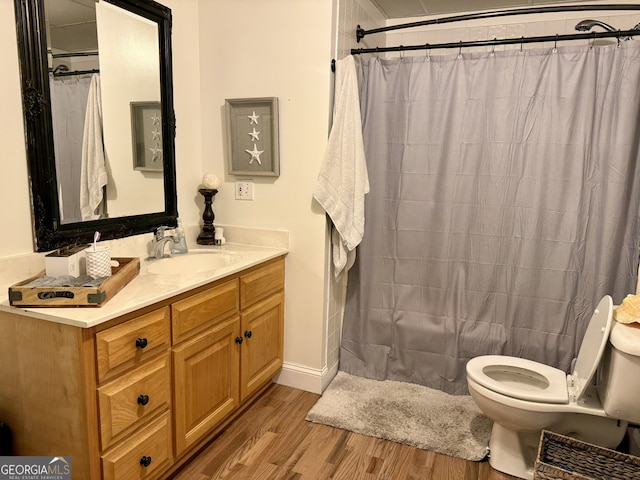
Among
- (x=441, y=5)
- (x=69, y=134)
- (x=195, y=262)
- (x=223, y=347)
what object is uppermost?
(x=441, y=5)

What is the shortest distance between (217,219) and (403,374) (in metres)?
1.44

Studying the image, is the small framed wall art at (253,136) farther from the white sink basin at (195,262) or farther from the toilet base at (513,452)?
the toilet base at (513,452)

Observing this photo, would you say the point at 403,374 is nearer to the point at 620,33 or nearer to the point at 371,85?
the point at 371,85

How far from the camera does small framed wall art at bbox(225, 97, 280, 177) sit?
2393mm

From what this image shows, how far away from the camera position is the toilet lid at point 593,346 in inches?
67.5

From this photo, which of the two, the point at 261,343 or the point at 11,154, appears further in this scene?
the point at 261,343

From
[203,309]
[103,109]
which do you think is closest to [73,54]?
[103,109]

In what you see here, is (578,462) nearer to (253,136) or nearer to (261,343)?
(261,343)

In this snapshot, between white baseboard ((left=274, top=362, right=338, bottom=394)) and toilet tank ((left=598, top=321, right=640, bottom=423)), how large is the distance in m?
1.37

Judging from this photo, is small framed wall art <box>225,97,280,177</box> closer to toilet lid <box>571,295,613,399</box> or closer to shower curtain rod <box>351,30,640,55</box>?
shower curtain rod <box>351,30,640,55</box>

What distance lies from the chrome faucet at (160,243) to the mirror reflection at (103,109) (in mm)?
129

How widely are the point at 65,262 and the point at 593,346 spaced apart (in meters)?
2.08

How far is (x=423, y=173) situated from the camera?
7.96 ft

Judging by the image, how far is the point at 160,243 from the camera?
2168 mm
